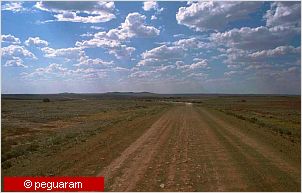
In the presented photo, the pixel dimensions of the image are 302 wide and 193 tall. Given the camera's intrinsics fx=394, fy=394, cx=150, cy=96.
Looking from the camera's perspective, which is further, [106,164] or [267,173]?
[106,164]

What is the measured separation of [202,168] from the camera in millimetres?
12711

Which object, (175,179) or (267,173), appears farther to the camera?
(267,173)

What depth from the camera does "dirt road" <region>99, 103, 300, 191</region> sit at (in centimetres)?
1027

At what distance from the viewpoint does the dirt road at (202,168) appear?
10.3 metres

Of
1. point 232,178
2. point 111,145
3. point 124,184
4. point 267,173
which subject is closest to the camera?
point 124,184

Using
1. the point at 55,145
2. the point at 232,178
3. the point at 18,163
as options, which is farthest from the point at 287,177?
the point at 55,145

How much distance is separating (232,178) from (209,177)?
646mm

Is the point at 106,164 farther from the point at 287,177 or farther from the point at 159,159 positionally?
the point at 287,177

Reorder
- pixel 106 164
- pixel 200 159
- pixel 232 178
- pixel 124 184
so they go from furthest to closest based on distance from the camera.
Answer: pixel 200 159, pixel 106 164, pixel 232 178, pixel 124 184

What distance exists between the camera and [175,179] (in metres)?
11.0

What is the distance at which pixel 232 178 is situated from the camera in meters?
11.2

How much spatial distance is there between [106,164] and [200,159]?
3505 millimetres

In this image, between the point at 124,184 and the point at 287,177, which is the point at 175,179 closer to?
the point at 124,184

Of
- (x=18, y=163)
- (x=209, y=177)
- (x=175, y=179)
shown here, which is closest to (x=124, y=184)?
(x=175, y=179)
